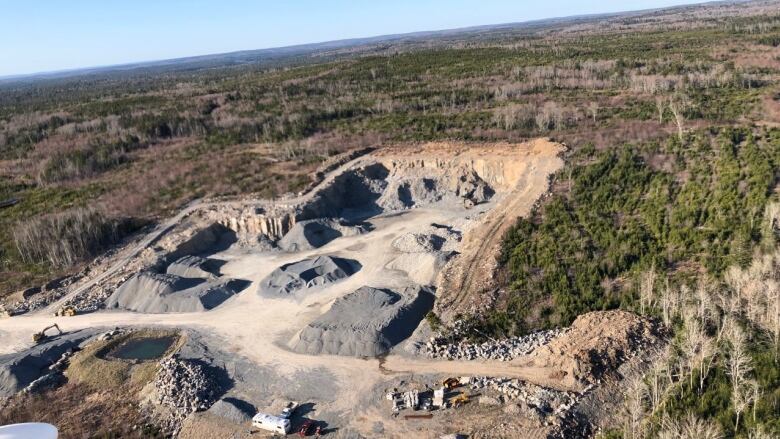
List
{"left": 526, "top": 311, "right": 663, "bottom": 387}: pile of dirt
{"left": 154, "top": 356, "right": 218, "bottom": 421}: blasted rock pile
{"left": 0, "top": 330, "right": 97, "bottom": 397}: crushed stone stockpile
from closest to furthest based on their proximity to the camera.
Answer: {"left": 526, "top": 311, "right": 663, "bottom": 387}: pile of dirt, {"left": 154, "top": 356, "right": 218, "bottom": 421}: blasted rock pile, {"left": 0, "top": 330, "right": 97, "bottom": 397}: crushed stone stockpile

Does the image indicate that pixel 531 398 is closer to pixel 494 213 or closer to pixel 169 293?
pixel 494 213

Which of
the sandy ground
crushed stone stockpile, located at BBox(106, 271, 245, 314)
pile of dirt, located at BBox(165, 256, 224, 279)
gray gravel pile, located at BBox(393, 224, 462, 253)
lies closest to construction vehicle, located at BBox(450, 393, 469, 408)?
the sandy ground

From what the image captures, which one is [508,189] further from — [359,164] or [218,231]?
[218,231]

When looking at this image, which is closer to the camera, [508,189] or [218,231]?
[218,231]

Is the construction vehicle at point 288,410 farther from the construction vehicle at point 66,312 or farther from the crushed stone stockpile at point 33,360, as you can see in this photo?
the construction vehicle at point 66,312

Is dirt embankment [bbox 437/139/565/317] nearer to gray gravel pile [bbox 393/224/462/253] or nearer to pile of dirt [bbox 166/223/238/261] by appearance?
gray gravel pile [bbox 393/224/462/253]

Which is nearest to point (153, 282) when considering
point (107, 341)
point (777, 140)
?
point (107, 341)
